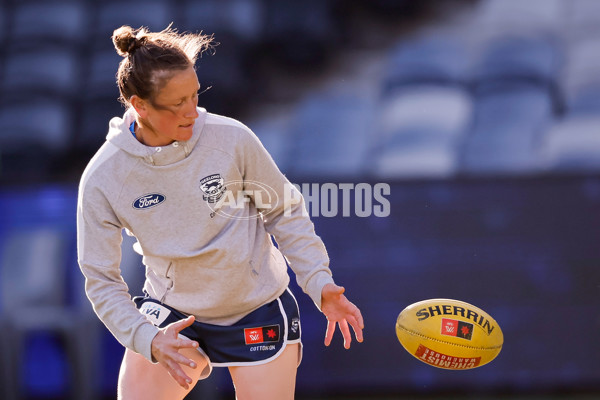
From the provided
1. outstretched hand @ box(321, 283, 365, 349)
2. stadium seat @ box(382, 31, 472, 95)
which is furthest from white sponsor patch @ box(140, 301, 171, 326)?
stadium seat @ box(382, 31, 472, 95)

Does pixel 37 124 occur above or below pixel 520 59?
below

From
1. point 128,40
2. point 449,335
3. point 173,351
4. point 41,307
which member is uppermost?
point 128,40

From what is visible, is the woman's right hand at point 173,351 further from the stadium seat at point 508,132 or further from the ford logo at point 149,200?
the stadium seat at point 508,132

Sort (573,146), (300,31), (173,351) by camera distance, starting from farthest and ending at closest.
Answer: (300,31)
(573,146)
(173,351)

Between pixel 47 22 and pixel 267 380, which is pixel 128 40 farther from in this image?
pixel 47 22

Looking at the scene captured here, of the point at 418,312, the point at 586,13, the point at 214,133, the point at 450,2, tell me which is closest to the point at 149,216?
the point at 214,133

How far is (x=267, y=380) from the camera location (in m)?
2.59

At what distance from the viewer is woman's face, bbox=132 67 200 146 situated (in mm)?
2383

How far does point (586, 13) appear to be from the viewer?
3.74 metres

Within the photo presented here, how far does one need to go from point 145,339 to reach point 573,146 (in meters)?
2.20

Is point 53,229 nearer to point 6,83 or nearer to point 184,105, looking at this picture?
point 6,83

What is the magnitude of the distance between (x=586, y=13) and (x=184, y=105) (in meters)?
2.15

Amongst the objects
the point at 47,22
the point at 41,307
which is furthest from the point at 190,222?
the point at 47,22

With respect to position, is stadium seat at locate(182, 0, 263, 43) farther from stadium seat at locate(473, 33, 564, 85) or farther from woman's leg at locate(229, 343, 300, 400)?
woman's leg at locate(229, 343, 300, 400)
